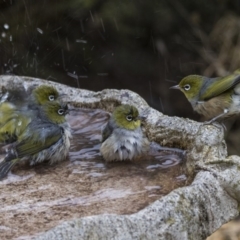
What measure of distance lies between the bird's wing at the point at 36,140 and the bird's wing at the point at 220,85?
1.96 meters

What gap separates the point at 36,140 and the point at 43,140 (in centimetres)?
7

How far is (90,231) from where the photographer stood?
163 inches

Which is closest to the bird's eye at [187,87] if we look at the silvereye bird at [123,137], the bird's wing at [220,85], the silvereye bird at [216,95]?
the silvereye bird at [216,95]

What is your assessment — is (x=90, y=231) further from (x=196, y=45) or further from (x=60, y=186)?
(x=196, y=45)

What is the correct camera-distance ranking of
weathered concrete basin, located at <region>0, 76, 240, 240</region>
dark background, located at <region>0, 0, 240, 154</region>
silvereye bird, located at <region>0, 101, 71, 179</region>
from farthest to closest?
dark background, located at <region>0, 0, 240, 154</region>, silvereye bird, located at <region>0, 101, 71, 179</region>, weathered concrete basin, located at <region>0, 76, 240, 240</region>

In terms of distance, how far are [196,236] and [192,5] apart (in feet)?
26.6

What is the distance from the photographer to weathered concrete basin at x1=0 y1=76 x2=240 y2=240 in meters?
4.21

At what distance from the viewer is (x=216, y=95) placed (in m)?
7.57

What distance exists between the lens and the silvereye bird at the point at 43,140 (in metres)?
6.11

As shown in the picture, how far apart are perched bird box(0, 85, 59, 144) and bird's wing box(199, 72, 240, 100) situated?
1.70 m

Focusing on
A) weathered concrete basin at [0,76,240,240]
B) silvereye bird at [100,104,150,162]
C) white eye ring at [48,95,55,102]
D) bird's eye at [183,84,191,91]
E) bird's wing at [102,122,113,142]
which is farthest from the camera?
bird's eye at [183,84,191,91]

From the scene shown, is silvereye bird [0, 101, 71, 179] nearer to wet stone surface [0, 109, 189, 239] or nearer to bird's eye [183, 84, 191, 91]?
wet stone surface [0, 109, 189, 239]

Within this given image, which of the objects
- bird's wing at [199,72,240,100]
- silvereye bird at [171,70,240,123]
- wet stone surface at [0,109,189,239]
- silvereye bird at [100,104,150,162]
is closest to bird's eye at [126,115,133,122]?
silvereye bird at [100,104,150,162]

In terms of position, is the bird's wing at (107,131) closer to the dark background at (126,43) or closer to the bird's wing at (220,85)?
the bird's wing at (220,85)
